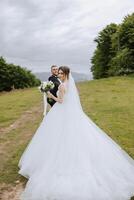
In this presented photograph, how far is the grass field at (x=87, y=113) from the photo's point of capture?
47.3ft

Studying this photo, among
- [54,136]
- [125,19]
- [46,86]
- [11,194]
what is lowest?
[11,194]

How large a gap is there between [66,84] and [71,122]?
1010 mm

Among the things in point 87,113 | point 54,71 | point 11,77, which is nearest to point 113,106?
point 87,113

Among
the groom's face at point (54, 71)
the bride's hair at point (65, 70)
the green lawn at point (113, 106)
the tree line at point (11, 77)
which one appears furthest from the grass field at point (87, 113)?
the tree line at point (11, 77)

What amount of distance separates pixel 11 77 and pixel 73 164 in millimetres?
50748

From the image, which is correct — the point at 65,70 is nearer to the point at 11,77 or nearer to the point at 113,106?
the point at 113,106

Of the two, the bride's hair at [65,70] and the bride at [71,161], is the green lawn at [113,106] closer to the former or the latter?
the bride at [71,161]

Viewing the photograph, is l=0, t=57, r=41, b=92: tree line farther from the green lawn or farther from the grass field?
the grass field

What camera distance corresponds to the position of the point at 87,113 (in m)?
23.5

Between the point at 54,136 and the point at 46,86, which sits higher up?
the point at 46,86

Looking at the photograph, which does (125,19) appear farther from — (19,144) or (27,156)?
(27,156)

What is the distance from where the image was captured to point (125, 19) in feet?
170

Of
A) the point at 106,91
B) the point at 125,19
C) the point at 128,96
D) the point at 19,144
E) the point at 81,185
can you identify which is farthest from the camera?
the point at 125,19

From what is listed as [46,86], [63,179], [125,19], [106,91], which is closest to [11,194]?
[63,179]
